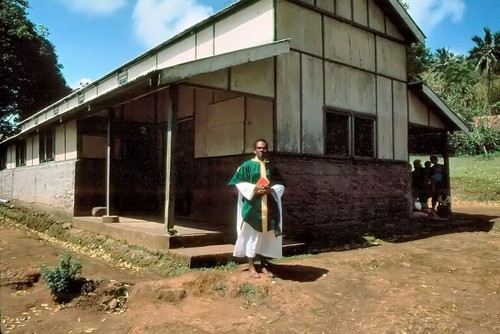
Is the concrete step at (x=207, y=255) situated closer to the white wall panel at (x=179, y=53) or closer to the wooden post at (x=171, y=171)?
the wooden post at (x=171, y=171)

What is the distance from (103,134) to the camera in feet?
37.8

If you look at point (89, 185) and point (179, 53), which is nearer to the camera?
point (89, 185)

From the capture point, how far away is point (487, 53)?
45688 millimetres

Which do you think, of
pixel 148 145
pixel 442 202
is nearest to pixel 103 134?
pixel 148 145

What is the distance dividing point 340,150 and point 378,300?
17.9ft

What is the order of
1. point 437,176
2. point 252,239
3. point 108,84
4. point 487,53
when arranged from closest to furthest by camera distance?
point 252,239 < point 437,176 < point 108,84 < point 487,53

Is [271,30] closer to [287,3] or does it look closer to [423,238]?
[287,3]

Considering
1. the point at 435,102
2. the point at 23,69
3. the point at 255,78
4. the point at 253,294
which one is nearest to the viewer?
the point at 253,294

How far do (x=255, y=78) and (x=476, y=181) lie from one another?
1801 centimetres

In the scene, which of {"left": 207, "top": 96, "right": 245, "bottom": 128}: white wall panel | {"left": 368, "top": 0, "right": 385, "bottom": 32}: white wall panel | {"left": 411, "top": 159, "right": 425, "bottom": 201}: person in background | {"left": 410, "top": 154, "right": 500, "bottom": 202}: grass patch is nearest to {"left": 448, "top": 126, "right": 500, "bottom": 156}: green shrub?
{"left": 410, "top": 154, "right": 500, "bottom": 202}: grass patch

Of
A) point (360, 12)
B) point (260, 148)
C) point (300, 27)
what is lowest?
point (260, 148)

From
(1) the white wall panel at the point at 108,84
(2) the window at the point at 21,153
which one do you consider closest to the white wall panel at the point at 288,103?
(1) the white wall panel at the point at 108,84

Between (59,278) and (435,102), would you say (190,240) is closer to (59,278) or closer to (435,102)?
(59,278)

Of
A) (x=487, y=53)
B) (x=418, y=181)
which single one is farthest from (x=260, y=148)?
(x=487, y=53)
